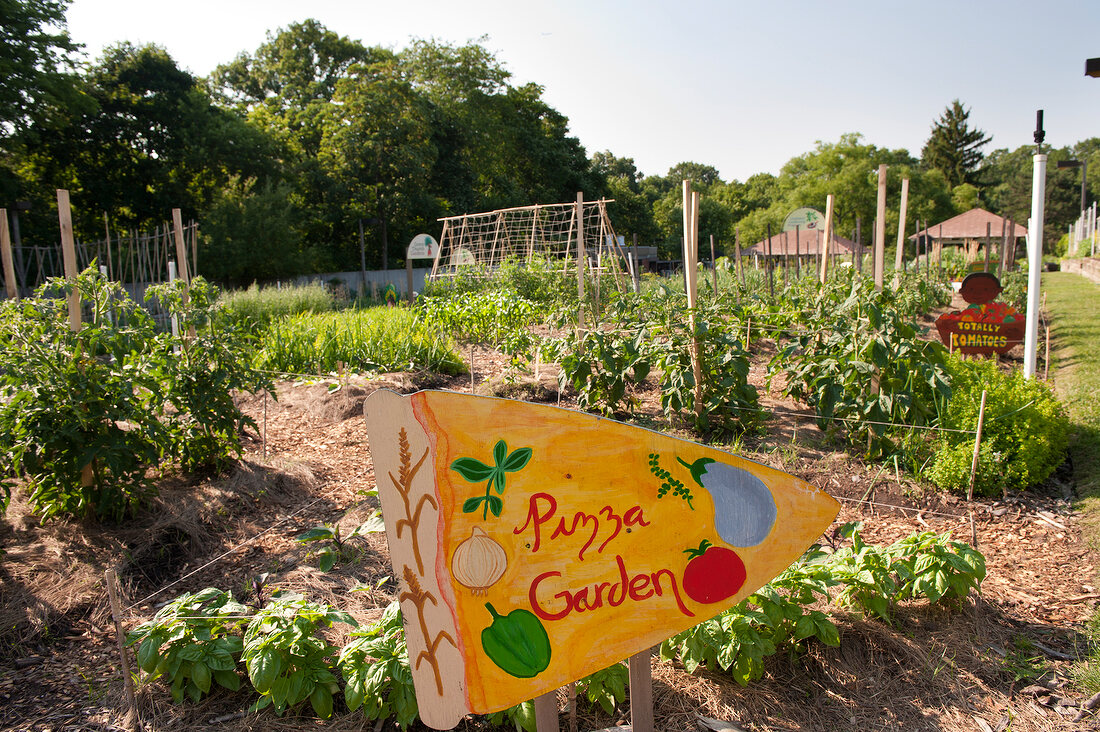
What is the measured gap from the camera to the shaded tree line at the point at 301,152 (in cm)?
1777

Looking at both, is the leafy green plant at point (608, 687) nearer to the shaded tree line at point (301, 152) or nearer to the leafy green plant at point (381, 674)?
the leafy green plant at point (381, 674)

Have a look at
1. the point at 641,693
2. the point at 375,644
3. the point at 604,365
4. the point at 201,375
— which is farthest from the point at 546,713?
the point at 604,365

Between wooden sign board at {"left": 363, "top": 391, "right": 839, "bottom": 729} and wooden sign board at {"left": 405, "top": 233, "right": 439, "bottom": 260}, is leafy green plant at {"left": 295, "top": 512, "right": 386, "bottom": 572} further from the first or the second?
wooden sign board at {"left": 405, "top": 233, "right": 439, "bottom": 260}

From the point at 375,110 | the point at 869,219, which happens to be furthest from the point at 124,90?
the point at 869,219

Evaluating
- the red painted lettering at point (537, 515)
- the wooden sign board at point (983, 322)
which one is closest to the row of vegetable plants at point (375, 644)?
the red painted lettering at point (537, 515)

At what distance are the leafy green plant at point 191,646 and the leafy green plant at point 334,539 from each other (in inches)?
14.2

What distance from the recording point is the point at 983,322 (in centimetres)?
707

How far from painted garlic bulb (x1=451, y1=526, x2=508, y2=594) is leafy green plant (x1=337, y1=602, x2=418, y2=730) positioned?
661 mm

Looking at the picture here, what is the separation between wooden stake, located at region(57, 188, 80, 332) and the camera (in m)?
A: 3.93

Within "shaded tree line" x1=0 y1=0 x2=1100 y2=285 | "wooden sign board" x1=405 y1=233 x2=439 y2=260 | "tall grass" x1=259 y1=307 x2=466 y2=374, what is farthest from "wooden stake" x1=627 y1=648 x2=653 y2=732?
"wooden sign board" x1=405 y1=233 x2=439 y2=260

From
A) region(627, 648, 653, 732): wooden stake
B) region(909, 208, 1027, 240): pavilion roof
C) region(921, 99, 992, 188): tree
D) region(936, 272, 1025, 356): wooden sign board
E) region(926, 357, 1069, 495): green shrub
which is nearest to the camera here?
region(627, 648, 653, 732): wooden stake

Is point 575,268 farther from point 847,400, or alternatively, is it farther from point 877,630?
point 877,630

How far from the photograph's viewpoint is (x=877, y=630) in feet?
9.29

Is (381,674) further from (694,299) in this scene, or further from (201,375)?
(694,299)
